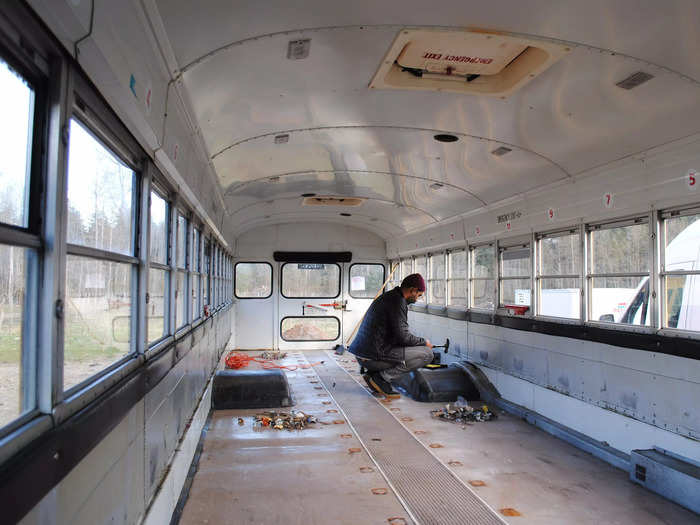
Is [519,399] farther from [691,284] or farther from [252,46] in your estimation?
[252,46]

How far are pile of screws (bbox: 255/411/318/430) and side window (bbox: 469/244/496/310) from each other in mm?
3100

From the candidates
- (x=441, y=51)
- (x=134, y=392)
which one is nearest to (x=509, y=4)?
(x=441, y=51)

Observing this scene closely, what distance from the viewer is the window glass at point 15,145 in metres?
1.37

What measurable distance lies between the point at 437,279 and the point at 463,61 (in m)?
6.98

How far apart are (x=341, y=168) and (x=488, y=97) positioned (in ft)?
9.52

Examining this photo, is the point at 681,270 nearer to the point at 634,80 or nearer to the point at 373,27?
the point at 634,80

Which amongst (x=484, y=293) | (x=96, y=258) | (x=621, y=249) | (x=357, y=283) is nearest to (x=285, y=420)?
(x=484, y=293)

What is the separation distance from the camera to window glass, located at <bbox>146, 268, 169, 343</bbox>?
10.7 feet

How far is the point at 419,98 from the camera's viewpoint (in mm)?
4172

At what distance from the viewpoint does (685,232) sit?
4316 millimetres

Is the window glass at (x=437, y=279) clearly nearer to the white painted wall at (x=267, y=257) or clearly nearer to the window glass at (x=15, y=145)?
the white painted wall at (x=267, y=257)

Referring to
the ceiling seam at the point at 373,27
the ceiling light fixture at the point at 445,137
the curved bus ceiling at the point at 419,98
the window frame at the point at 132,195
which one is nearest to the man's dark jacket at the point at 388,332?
the curved bus ceiling at the point at 419,98

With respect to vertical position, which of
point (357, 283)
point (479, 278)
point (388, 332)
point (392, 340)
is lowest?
point (392, 340)

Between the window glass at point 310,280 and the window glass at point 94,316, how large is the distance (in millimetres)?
10041
